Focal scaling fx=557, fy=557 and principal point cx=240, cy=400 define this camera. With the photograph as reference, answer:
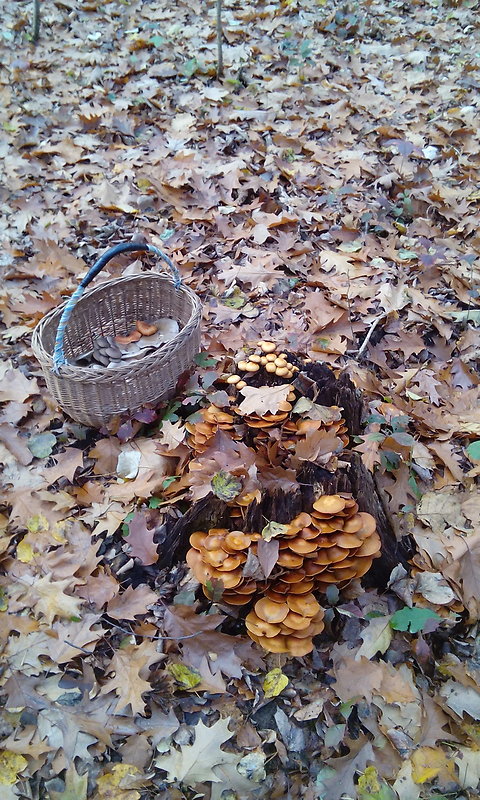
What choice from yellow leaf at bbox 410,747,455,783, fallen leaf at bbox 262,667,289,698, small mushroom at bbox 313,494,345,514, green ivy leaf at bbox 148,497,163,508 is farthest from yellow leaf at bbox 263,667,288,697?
green ivy leaf at bbox 148,497,163,508

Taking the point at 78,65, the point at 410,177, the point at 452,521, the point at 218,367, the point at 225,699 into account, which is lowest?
the point at 225,699

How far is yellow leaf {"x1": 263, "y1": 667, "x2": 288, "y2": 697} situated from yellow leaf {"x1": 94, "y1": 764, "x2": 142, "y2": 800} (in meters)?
0.55

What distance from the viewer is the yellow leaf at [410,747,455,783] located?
197cm

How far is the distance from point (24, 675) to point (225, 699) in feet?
2.63

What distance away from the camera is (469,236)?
4.40 metres

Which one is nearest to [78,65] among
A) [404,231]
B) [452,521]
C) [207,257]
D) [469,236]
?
[207,257]

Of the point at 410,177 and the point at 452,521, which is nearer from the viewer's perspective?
the point at 452,521

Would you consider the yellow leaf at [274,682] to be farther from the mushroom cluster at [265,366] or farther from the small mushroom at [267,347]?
the small mushroom at [267,347]

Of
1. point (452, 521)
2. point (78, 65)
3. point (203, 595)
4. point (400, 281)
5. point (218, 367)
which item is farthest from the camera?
point (78, 65)

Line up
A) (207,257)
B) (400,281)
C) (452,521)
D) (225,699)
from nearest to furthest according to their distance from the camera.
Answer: (225,699)
(452,521)
(400,281)
(207,257)

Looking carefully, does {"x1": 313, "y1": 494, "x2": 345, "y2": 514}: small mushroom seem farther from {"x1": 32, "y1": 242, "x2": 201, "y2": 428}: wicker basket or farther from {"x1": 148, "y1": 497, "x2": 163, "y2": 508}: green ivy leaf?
{"x1": 32, "y1": 242, "x2": 201, "y2": 428}: wicker basket

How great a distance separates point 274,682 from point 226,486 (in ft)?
2.61

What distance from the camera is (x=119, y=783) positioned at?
199 cm

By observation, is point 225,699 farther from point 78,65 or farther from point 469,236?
point 78,65
